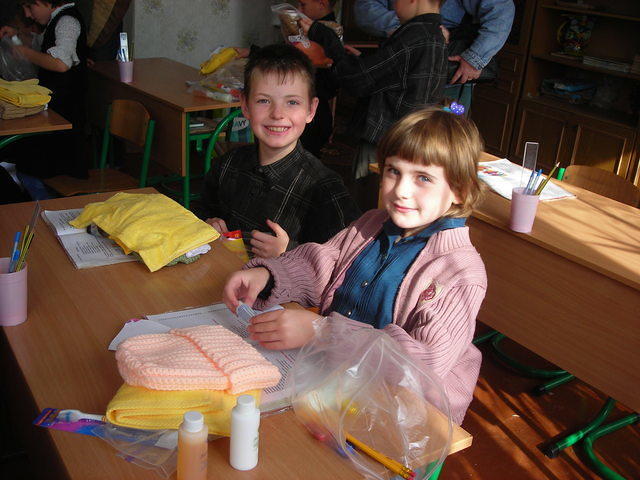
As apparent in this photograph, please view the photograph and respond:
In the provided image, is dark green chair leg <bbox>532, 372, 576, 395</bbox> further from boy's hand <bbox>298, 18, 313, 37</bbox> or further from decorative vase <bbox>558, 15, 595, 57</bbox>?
decorative vase <bbox>558, 15, 595, 57</bbox>

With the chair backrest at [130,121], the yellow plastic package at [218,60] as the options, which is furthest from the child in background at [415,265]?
the yellow plastic package at [218,60]

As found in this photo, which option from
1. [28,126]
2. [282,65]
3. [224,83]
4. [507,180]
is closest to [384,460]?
[282,65]

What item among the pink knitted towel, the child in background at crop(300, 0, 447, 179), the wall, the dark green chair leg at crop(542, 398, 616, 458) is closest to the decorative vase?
the wall

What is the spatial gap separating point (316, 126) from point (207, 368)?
268cm

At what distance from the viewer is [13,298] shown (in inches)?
47.0

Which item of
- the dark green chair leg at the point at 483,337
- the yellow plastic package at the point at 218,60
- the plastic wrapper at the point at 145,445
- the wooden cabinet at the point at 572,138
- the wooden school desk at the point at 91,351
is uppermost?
the yellow plastic package at the point at 218,60

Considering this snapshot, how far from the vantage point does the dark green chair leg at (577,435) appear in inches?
82.4

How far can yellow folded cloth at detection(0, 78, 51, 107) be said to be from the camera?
2.80m

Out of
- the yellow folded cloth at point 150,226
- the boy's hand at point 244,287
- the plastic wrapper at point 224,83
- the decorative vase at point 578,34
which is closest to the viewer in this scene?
the boy's hand at point 244,287

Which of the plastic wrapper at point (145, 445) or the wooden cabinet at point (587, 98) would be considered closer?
the plastic wrapper at point (145, 445)

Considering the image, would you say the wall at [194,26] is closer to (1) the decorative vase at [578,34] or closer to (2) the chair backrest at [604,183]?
(1) the decorative vase at [578,34]

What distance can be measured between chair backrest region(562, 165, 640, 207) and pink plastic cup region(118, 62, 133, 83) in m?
2.33

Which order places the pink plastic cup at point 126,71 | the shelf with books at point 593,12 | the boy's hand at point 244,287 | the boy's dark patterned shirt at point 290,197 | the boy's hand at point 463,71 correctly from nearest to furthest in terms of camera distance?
the boy's hand at point 244,287, the boy's dark patterned shirt at point 290,197, the boy's hand at point 463,71, the pink plastic cup at point 126,71, the shelf with books at point 593,12

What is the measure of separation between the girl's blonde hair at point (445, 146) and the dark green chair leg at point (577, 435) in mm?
1095
